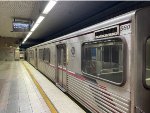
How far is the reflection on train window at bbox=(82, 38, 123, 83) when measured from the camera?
293 cm

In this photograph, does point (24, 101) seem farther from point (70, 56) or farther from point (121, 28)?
point (121, 28)

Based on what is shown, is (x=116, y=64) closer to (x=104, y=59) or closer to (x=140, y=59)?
(x=104, y=59)

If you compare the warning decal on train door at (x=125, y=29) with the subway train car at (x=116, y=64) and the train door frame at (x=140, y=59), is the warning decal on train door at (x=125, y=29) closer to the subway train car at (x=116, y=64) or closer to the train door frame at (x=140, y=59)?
the subway train car at (x=116, y=64)

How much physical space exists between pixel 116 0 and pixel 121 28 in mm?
4022

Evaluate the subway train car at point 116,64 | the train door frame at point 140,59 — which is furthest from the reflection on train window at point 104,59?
the train door frame at point 140,59

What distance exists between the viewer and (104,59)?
138 inches

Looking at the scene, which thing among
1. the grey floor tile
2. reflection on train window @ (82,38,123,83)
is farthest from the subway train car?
the grey floor tile

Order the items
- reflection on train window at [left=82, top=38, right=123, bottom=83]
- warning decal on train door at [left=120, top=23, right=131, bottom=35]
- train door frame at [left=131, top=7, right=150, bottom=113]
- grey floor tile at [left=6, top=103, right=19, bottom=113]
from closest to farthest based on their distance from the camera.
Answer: train door frame at [left=131, top=7, right=150, bottom=113] < warning decal on train door at [left=120, top=23, right=131, bottom=35] < reflection on train window at [left=82, top=38, right=123, bottom=83] < grey floor tile at [left=6, top=103, right=19, bottom=113]

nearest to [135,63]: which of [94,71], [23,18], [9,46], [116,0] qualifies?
[94,71]

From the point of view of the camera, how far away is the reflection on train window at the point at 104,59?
293 centimetres

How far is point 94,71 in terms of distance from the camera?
3.84m

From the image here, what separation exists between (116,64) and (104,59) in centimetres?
46

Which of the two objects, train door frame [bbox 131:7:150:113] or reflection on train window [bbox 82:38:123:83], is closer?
train door frame [bbox 131:7:150:113]

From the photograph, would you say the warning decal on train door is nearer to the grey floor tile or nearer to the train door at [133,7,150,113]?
the train door at [133,7,150,113]
